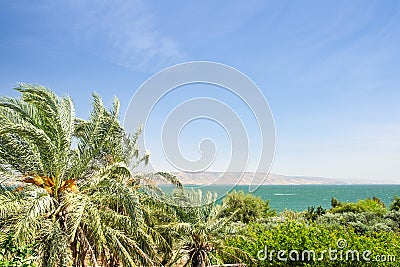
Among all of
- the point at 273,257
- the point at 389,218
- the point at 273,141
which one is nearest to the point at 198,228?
the point at 273,257

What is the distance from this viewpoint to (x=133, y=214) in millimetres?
8023

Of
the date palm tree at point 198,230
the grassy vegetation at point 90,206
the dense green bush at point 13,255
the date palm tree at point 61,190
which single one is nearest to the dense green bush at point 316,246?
the grassy vegetation at point 90,206

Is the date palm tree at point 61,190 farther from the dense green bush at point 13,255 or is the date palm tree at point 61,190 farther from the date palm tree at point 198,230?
the date palm tree at point 198,230

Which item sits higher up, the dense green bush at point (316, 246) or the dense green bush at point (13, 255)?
the dense green bush at point (13, 255)

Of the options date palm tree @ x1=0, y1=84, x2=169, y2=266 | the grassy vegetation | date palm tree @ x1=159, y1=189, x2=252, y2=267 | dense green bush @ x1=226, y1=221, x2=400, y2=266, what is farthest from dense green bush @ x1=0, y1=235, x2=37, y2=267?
dense green bush @ x1=226, y1=221, x2=400, y2=266

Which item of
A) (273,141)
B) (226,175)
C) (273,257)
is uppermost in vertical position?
(273,141)

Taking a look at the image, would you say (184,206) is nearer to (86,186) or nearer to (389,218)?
(86,186)

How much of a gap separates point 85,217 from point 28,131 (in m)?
2.15

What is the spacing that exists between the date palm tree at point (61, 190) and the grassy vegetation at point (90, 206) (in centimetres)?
2

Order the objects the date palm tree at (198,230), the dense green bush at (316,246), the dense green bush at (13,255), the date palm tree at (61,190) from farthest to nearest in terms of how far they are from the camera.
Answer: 1. the date palm tree at (198,230)
2. the dense green bush at (316,246)
3. the date palm tree at (61,190)
4. the dense green bush at (13,255)

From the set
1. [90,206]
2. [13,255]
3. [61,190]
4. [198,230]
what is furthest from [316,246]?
[13,255]

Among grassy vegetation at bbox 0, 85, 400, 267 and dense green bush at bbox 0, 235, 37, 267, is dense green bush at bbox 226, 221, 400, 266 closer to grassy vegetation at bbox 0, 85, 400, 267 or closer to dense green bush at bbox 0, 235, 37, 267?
grassy vegetation at bbox 0, 85, 400, 267

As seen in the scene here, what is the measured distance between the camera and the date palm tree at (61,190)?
24.1 ft

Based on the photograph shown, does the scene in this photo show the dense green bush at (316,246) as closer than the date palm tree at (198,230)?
Yes
